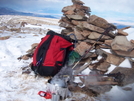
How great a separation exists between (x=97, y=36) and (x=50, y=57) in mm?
Result: 2125

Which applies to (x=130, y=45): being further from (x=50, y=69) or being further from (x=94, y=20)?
(x=50, y=69)

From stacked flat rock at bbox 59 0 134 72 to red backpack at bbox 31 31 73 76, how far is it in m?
0.94

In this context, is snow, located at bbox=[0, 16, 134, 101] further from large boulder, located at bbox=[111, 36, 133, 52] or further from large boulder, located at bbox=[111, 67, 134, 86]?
large boulder, located at bbox=[111, 36, 133, 52]

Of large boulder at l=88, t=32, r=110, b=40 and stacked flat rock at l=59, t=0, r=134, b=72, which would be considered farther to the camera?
large boulder at l=88, t=32, r=110, b=40

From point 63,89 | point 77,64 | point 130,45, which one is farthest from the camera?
point 77,64

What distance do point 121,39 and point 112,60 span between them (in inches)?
30.5

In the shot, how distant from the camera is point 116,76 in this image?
3.95m

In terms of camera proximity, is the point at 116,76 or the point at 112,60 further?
the point at 112,60

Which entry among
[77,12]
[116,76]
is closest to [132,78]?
[116,76]

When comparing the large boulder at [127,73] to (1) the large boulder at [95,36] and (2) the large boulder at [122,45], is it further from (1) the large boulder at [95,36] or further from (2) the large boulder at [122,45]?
(1) the large boulder at [95,36]

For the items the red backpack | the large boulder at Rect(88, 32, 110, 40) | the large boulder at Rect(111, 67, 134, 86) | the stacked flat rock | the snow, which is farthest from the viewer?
the large boulder at Rect(88, 32, 110, 40)

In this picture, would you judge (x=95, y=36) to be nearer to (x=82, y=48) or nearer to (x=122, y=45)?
(x=82, y=48)

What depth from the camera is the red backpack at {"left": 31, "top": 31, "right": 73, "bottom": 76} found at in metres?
4.05

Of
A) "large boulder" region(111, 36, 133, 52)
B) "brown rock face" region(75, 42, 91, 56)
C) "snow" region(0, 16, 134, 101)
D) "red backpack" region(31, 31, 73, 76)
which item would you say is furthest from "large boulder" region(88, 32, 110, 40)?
"red backpack" region(31, 31, 73, 76)
